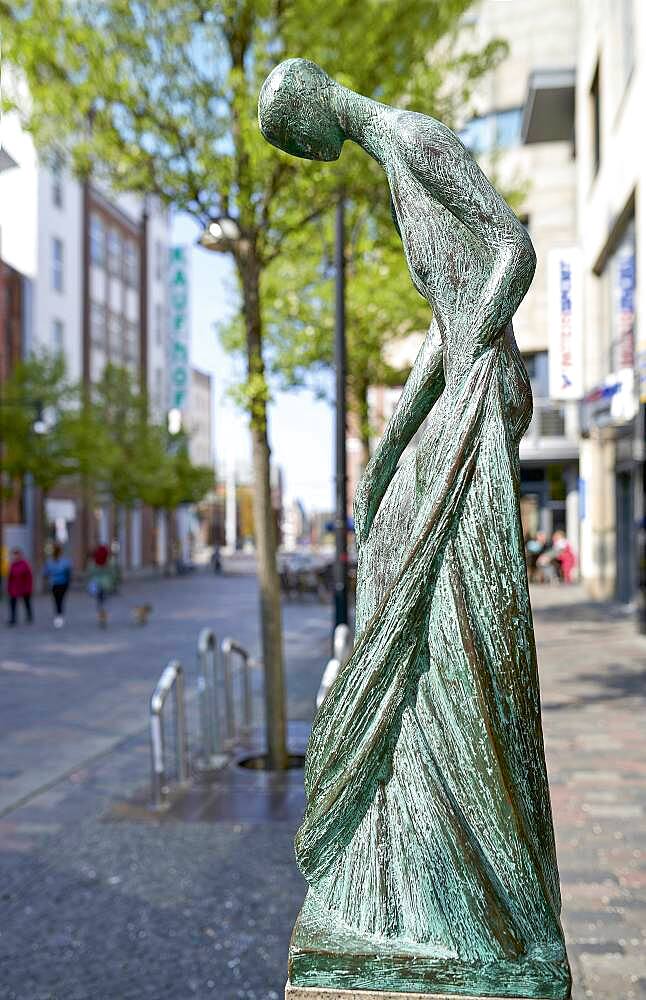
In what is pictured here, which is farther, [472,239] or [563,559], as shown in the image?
[563,559]

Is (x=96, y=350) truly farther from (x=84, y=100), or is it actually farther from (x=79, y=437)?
(x=84, y=100)

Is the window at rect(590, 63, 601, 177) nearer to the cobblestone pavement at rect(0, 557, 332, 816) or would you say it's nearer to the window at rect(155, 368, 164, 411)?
the cobblestone pavement at rect(0, 557, 332, 816)

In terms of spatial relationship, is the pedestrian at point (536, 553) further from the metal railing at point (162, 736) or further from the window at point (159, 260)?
the window at point (159, 260)

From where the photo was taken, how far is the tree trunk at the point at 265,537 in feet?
25.6

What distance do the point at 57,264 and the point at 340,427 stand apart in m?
31.2

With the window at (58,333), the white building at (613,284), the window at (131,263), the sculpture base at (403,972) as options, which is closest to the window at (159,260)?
the window at (131,263)

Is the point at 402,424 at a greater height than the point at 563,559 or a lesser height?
greater

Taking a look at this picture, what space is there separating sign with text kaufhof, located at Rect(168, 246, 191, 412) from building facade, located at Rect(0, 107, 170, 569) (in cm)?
142

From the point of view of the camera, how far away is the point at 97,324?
44688 millimetres

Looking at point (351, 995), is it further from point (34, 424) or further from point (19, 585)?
point (34, 424)

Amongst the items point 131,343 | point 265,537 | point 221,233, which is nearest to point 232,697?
point 265,537

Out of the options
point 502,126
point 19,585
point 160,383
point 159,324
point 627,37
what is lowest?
point 19,585

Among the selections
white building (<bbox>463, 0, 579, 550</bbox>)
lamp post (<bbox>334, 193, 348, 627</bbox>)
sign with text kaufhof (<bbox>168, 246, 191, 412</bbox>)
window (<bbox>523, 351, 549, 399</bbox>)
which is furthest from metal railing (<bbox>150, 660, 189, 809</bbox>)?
sign with text kaufhof (<bbox>168, 246, 191, 412</bbox>)

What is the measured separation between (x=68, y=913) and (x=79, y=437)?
26.1 meters
